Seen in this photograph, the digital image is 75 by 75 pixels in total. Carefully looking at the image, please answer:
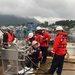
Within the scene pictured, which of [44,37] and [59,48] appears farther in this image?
[44,37]

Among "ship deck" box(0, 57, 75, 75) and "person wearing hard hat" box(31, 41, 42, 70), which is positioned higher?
"person wearing hard hat" box(31, 41, 42, 70)

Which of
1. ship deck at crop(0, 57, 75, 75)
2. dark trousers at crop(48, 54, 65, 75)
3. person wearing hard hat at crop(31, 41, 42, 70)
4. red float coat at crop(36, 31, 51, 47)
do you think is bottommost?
ship deck at crop(0, 57, 75, 75)

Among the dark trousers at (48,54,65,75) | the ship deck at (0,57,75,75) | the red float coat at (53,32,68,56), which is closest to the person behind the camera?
the red float coat at (53,32,68,56)

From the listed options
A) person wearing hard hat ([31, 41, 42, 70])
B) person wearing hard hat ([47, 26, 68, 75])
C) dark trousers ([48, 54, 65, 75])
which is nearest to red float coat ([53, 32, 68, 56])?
person wearing hard hat ([47, 26, 68, 75])

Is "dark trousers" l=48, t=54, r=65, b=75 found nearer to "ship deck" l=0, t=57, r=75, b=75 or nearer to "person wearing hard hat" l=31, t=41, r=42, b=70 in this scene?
"ship deck" l=0, t=57, r=75, b=75

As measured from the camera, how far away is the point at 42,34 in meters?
8.31

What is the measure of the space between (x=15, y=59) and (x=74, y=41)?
6.30m

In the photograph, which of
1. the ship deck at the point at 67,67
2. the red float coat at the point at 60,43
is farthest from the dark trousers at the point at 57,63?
the ship deck at the point at 67,67

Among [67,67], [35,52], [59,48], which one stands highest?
[59,48]

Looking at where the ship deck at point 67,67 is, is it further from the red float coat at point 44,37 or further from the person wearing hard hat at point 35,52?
the red float coat at point 44,37

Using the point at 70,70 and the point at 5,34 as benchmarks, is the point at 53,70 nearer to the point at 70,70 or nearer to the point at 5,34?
the point at 70,70

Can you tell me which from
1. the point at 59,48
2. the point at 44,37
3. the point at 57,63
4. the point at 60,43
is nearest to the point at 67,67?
the point at 44,37

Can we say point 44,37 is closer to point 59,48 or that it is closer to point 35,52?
point 35,52

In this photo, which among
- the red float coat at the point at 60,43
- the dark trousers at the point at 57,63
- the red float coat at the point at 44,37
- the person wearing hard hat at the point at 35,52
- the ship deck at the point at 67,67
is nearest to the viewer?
the red float coat at the point at 60,43
